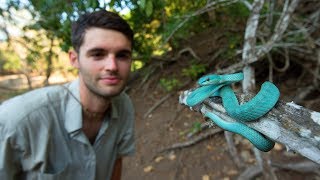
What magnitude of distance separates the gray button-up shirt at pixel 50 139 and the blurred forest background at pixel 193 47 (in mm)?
978

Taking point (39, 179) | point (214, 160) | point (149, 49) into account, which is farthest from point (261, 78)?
point (39, 179)

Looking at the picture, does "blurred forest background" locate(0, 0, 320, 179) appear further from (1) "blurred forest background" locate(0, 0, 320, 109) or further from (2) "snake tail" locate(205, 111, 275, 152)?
(2) "snake tail" locate(205, 111, 275, 152)

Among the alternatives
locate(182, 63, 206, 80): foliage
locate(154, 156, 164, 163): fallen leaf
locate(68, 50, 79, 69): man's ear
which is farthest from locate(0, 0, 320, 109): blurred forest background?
locate(154, 156, 164, 163): fallen leaf

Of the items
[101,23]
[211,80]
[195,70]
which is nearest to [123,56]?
[101,23]

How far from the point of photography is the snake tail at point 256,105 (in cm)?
94

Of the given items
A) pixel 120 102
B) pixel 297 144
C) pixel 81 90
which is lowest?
pixel 120 102

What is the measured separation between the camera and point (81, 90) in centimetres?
225

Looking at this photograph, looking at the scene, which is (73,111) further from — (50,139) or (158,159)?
(158,159)

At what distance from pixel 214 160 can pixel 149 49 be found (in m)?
1.73

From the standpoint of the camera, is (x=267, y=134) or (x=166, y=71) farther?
(x=166, y=71)

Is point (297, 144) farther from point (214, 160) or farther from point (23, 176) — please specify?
point (214, 160)

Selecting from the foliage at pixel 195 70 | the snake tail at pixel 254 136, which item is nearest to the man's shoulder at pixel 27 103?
the snake tail at pixel 254 136

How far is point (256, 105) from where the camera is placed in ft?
3.09

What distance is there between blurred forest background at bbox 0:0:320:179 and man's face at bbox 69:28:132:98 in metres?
0.91
